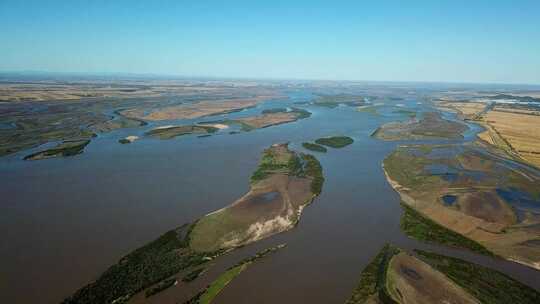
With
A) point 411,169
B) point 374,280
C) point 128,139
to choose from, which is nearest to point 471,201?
point 411,169

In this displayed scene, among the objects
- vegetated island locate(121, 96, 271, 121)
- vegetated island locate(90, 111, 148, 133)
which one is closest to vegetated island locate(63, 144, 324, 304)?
vegetated island locate(90, 111, 148, 133)

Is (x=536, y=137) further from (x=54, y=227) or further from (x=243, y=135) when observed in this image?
(x=54, y=227)

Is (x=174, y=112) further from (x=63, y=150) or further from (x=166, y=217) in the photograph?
(x=166, y=217)

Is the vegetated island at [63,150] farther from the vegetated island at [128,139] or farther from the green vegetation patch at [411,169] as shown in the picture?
the green vegetation patch at [411,169]

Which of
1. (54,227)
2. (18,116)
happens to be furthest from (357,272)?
(18,116)

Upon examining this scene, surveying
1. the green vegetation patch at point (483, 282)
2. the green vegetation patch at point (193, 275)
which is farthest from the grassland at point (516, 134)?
the green vegetation patch at point (193, 275)
